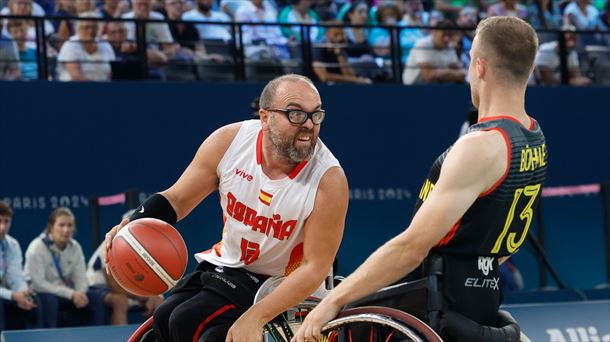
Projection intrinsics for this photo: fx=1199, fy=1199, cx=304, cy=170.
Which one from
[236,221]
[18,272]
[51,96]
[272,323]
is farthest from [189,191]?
[51,96]

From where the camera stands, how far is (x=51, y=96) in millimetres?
11523

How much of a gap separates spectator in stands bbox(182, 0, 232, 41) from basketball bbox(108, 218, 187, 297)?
685 cm

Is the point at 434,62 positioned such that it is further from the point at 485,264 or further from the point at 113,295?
the point at 485,264

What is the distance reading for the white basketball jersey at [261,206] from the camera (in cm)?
554

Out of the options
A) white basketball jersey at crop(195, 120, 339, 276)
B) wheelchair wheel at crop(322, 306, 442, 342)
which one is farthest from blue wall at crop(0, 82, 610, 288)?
wheelchair wheel at crop(322, 306, 442, 342)

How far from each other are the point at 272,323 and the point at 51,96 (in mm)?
6618

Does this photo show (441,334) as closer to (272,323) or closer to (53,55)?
(272,323)

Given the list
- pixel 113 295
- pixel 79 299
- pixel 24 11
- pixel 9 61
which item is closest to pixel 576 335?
pixel 113 295

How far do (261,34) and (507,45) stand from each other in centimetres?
849

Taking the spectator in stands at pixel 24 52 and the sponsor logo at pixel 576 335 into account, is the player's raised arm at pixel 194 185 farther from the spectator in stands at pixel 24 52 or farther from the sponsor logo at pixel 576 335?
the spectator in stands at pixel 24 52

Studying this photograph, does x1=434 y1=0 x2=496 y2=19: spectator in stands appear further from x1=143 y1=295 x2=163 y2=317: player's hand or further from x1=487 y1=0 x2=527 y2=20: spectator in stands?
x1=143 y1=295 x2=163 y2=317: player's hand

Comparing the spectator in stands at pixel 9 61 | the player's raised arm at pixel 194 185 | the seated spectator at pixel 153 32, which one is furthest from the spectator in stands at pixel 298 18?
the player's raised arm at pixel 194 185

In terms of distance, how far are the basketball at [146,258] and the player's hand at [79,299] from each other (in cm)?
441

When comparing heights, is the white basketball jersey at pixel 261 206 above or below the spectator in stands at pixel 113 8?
below
